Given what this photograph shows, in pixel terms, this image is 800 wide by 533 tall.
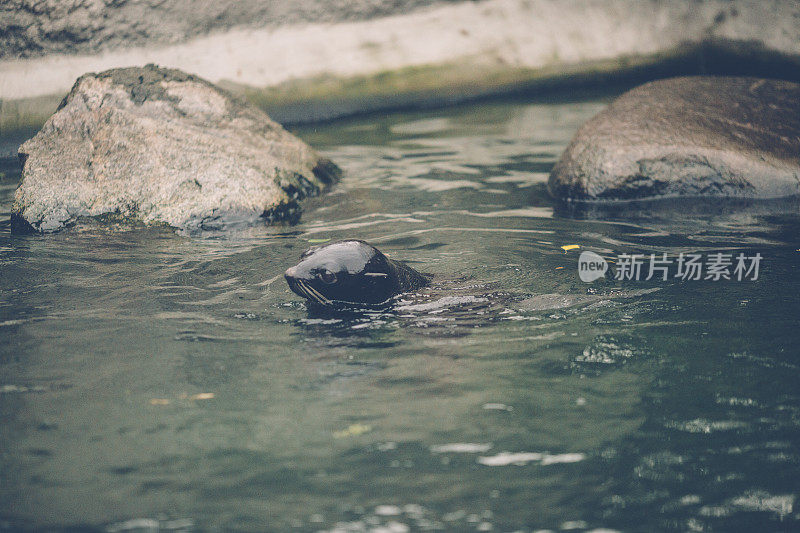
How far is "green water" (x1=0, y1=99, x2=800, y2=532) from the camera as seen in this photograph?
277cm

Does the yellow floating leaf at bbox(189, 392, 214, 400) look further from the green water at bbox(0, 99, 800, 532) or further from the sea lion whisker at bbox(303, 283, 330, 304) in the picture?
the sea lion whisker at bbox(303, 283, 330, 304)

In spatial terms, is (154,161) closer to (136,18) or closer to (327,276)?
(327,276)

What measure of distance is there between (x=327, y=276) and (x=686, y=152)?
4083 mm

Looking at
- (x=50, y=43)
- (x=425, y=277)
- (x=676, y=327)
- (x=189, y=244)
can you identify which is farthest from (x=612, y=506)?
(x=50, y=43)

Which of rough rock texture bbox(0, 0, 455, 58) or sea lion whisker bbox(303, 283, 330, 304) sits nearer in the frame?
sea lion whisker bbox(303, 283, 330, 304)

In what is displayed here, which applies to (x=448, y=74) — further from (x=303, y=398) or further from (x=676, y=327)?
(x=303, y=398)

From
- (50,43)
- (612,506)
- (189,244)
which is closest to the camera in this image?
(612,506)

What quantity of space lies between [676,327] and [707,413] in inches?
39.5

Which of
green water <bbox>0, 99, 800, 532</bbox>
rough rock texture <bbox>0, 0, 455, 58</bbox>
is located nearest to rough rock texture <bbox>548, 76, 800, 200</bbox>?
green water <bbox>0, 99, 800, 532</bbox>

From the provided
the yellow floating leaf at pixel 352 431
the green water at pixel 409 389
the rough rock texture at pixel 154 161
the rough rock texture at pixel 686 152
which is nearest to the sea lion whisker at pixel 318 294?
the green water at pixel 409 389

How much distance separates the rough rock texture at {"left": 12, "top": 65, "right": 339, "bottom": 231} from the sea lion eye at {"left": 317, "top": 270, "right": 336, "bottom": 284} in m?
2.52

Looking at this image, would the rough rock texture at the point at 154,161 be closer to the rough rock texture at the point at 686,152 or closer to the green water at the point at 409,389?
the green water at the point at 409,389

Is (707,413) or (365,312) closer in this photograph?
(707,413)

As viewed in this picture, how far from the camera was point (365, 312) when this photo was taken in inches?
181
